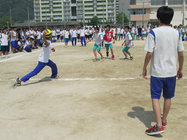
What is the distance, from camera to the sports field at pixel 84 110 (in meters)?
3.56

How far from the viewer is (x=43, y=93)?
591 centimetres

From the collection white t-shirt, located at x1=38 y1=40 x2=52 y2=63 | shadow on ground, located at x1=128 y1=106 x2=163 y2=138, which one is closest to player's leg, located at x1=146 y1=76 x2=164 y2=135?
shadow on ground, located at x1=128 y1=106 x2=163 y2=138

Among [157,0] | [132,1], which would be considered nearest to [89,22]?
[132,1]

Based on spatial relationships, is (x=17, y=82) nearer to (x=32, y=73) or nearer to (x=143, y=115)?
(x=32, y=73)

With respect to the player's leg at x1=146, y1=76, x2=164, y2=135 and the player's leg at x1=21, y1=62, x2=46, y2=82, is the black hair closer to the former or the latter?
the player's leg at x1=146, y1=76, x2=164, y2=135

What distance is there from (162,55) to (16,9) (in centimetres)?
19667

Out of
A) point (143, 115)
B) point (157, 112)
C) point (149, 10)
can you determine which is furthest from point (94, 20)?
point (157, 112)

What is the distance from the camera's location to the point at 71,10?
125 metres

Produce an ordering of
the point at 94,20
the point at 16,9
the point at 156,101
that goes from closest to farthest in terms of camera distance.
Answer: the point at 156,101
the point at 94,20
the point at 16,9

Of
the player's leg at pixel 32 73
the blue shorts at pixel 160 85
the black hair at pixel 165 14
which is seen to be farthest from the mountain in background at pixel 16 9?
the blue shorts at pixel 160 85

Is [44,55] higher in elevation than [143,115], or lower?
higher

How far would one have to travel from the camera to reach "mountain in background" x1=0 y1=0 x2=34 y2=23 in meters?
177

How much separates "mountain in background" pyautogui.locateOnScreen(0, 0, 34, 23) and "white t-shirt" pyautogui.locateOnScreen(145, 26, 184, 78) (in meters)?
183

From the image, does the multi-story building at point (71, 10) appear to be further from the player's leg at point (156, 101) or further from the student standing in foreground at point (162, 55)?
the player's leg at point (156, 101)
